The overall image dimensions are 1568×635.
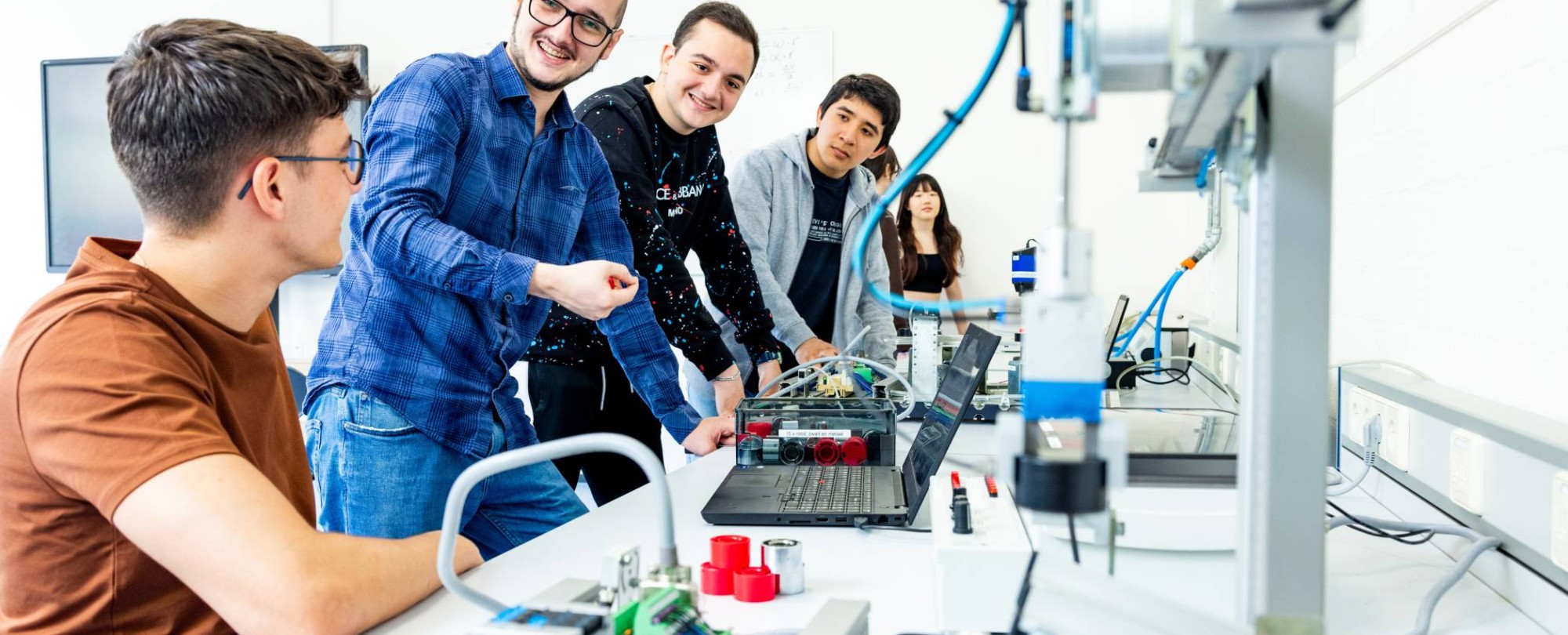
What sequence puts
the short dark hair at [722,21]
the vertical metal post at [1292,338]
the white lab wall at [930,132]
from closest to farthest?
the vertical metal post at [1292,338], the short dark hair at [722,21], the white lab wall at [930,132]

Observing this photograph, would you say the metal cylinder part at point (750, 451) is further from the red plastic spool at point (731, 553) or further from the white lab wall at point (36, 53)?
the white lab wall at point (36, 53)

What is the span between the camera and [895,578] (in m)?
1.06

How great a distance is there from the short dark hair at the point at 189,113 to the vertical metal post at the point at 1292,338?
3.25ft

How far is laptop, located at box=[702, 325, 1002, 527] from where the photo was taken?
4.04 ft

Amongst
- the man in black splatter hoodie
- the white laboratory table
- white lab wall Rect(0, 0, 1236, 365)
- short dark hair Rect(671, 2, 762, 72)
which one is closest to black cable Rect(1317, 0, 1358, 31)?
the white laboratory table

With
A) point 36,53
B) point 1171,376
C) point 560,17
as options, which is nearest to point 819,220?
point 1171,376

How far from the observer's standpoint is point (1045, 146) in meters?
4.47

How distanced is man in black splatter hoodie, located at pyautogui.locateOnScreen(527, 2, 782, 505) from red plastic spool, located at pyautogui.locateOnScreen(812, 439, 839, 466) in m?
0.59

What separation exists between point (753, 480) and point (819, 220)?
157 cm

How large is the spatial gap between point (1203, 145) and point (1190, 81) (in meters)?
0.17

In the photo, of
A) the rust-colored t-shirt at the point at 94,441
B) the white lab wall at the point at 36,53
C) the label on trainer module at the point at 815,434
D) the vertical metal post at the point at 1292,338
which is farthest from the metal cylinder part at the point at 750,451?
the white lab wall at the point at 36,53

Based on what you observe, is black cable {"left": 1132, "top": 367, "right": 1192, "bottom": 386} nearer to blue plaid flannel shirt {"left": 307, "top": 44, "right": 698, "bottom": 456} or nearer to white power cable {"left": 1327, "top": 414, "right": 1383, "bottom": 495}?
white power cable {"left": 1327, "top": 414, "right": 1383, "bottom": 495}

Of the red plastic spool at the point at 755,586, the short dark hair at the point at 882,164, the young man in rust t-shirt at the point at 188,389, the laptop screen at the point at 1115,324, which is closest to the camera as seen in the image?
the young man in rust t-shirt at the point at 188,389

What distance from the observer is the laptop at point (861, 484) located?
123cm
